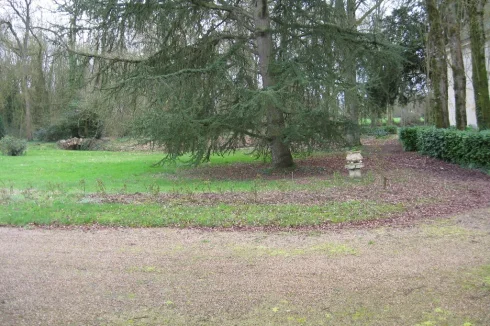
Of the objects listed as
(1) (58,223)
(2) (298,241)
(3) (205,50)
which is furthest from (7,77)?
(2) (298,241)

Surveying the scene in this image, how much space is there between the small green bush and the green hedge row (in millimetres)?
22011

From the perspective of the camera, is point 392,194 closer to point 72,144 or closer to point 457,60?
point 457,60

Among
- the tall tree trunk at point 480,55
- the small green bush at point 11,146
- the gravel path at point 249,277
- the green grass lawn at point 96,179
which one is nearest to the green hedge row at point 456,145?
the tall tree trunk at point 480,55

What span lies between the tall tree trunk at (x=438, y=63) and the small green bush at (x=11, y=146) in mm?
22762

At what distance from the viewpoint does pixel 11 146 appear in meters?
27.9

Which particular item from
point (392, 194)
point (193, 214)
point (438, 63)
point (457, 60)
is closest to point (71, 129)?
point (438, 63)

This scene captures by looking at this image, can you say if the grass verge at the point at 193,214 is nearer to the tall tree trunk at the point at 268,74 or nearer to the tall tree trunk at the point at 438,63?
the tall tree trunk at the point at 268,74

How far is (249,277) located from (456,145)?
516 inches

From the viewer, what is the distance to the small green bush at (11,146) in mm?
27875

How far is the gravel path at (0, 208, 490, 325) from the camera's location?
Answer: 412cm

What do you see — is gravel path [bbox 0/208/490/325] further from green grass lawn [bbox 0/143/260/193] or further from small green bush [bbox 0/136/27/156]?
small green bush [bbox 0/136/27/156]

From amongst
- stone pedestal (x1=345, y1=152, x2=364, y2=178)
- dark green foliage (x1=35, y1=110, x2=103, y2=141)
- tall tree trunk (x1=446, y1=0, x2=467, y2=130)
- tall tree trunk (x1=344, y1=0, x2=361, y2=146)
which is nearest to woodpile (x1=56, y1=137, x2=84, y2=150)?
dark green foliage (x1=35, y1=110, x2=103, y2=141)

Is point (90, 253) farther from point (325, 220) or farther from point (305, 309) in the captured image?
point (325, 220)

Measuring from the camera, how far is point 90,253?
624 centimetres
